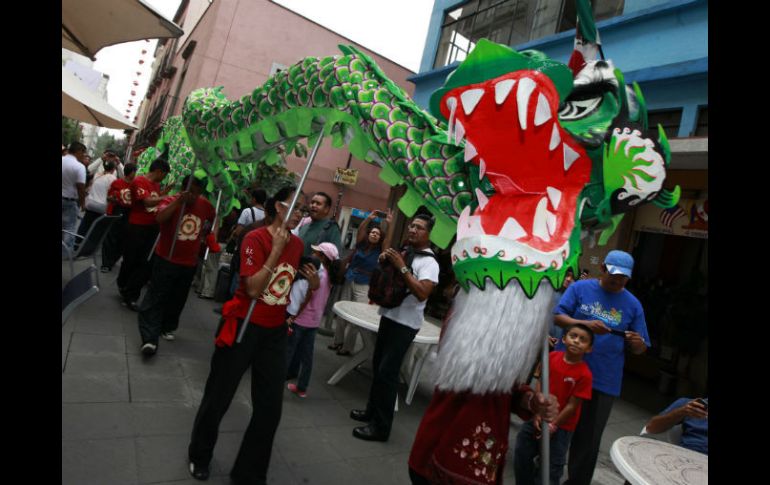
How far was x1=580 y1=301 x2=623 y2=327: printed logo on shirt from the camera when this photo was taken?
113 inches

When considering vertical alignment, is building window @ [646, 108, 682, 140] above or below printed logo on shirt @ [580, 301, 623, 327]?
above

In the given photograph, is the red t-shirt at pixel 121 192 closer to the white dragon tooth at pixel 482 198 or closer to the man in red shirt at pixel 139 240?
the man in red shirt at pixel 139 240

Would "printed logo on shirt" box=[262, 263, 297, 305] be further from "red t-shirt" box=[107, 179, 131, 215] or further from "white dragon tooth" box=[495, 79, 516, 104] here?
"red t-shirt" box=[107, 179, 131, 215]

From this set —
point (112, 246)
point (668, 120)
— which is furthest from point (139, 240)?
point (668, 120)

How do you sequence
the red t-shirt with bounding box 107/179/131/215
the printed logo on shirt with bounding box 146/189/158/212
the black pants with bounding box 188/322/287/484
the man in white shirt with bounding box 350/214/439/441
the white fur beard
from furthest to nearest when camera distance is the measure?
the red t-shirt with bounding box 107/179/131/215, the printed logo on shirt with bounding box 146/189/158/212, the man in white shirt with bounding box 350/214/439/441, the black pants with bounding box 188/322/287/484, the white fur beard

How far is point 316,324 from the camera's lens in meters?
3.64

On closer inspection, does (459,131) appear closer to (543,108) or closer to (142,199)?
(543,108)

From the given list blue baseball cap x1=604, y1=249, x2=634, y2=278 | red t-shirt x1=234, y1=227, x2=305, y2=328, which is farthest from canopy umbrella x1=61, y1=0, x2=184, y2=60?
blue baseball cap x1=604, y1=249, x2=634, y2=278

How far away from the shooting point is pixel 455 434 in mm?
1511

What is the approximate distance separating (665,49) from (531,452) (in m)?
5.61

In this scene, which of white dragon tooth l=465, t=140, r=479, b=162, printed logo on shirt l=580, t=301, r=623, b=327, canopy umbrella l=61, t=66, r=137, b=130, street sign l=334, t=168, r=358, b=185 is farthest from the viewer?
street sign l=334, t=168, r=358, b=185

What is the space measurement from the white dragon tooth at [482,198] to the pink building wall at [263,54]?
13272 mm
